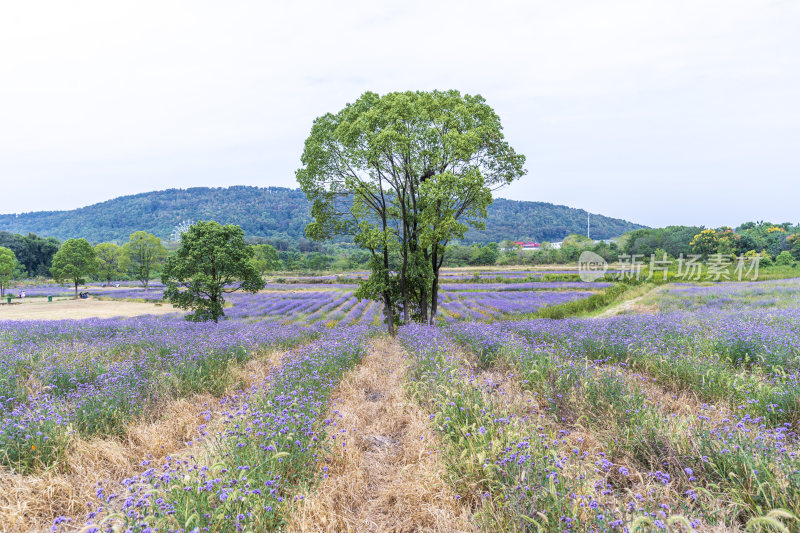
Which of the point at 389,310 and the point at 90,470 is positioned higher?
the point at 90,470

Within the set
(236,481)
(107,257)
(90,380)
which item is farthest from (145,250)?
(236,481)

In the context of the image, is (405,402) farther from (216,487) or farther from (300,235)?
(300,235)

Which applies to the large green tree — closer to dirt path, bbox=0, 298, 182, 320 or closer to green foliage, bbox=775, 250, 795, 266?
dirt path, bbox=0, 298, 182, 320

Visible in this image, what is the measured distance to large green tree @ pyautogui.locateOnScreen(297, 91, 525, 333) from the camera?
12148mm

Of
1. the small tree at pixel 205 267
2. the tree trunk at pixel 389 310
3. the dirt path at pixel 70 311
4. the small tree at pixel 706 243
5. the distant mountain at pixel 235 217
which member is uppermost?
the distant mountain at pixel 235 217

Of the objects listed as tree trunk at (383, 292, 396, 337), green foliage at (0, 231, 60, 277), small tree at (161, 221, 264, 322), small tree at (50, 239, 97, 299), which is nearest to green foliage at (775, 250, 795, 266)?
tree trunk at (383, 292, 396, 337)

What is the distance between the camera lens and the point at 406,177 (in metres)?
13.2

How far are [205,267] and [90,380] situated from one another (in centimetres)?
1173

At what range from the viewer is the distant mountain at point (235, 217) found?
11794 centimetres

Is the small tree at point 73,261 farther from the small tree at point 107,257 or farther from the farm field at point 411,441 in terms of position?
the farm field at point 411,441

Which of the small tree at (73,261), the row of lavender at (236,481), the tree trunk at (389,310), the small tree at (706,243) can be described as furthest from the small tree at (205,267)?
the small tree at (706,243)

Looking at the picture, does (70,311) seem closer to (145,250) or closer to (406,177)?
(145,250)

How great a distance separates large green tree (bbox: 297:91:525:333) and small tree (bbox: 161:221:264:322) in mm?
4965

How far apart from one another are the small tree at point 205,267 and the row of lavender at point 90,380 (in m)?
5.82
